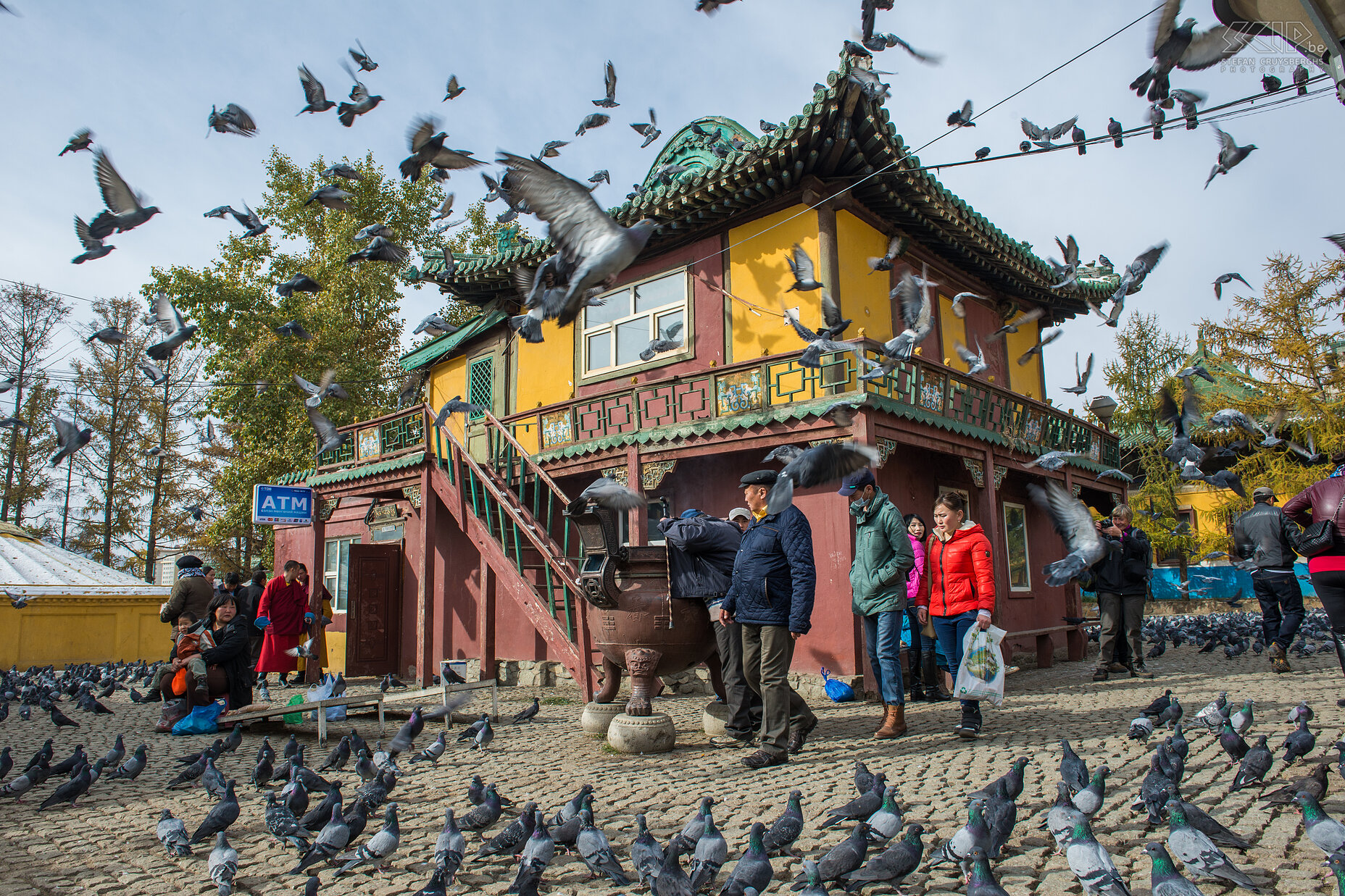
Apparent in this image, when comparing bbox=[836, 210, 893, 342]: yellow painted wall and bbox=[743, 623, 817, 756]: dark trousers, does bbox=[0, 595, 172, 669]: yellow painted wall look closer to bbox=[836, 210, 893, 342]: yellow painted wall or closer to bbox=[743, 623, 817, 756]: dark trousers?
bbox=[836, 210, 893, 342]: yellow painted wall

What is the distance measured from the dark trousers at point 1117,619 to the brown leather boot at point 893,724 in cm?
455

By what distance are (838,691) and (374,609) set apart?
874 cm

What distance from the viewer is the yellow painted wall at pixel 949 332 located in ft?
41.6

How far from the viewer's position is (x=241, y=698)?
7938mm

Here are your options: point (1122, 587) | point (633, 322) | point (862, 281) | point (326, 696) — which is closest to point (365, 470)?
point (633, 322)

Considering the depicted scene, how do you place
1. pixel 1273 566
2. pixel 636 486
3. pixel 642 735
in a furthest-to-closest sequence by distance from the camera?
pixel 636 486
pixel 1273 566
pixel 642 735

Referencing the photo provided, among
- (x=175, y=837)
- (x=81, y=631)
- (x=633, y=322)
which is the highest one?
(x=633, y=322)

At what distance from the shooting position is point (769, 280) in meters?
10.8

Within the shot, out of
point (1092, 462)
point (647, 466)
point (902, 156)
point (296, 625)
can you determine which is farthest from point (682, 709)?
point (1092, 462)

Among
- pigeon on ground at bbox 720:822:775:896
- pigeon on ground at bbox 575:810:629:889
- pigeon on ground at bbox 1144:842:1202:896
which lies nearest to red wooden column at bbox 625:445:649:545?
pigeon on ground at bbox 575:810:629:889

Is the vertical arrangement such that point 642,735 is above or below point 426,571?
below

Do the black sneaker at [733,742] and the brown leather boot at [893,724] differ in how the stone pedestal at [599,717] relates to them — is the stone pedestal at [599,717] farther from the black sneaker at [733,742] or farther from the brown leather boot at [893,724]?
the brown leather boot at [893,724]

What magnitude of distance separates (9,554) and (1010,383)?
21.4 m

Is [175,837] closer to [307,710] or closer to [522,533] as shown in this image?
[307,710]
